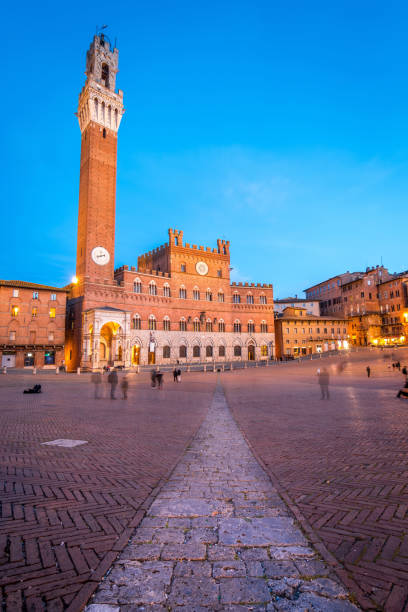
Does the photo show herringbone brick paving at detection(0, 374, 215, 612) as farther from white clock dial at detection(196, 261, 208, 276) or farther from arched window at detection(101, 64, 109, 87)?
arched window at detection(101, 64, 109, 87)

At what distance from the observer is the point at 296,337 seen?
6056cm

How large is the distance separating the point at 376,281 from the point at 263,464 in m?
68.0

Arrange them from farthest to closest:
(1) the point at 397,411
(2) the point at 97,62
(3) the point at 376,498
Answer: (2) the point at 97,62 → (1) the point at 397,411 → (3) the point at 376,498

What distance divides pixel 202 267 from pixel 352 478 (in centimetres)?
4847

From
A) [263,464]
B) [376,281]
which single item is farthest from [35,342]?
[376,281]

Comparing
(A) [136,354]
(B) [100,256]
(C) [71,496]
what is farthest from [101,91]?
(C) [71,496]

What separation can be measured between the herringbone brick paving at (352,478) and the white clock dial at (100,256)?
35368 millimetres

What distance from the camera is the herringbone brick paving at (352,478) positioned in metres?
2.94

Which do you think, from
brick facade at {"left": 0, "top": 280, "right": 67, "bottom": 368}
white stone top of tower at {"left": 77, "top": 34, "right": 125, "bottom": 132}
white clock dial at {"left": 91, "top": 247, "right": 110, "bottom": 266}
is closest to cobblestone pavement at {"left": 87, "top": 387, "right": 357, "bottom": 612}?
white clock dial at {"left": 91, "top": 247, "right": 110, "bottom": 266}

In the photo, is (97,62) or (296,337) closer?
(97,62)

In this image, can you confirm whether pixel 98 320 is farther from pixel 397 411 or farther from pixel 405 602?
pixel 405 602

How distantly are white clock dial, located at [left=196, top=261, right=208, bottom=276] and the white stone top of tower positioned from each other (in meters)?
22.8

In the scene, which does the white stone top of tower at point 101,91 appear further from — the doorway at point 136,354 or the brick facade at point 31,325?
the doorway at point 136,354

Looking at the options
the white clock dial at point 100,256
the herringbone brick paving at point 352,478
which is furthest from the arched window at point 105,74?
the herringbone brick paving at point 352,478
